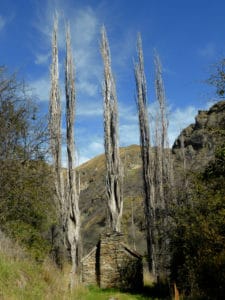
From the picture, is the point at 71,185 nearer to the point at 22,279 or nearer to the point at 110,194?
the point at 110,194

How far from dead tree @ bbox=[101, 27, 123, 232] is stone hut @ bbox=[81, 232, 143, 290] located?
86.2 inches

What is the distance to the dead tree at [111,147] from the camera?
22.8 meters

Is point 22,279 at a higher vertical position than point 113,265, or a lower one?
higher

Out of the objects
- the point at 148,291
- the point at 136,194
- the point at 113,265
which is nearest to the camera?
the point at 148,291

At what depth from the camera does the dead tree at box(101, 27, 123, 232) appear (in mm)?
22828

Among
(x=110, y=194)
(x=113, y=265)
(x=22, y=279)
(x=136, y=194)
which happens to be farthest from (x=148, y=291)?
(x=136, y=194)

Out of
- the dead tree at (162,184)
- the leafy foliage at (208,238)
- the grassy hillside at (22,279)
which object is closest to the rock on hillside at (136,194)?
the dead tree at (162,184)

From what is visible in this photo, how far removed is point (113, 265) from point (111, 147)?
7305 millimetres

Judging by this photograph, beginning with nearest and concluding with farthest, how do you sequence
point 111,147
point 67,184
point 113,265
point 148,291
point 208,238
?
point 208,238
point 148,291
point 113,265
point 67,184
point 111,147

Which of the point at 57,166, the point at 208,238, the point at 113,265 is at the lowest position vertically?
the point at 113,265

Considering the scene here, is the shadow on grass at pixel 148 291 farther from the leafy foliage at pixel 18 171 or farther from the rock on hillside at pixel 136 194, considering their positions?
the rock on hillside at pixel 136 194

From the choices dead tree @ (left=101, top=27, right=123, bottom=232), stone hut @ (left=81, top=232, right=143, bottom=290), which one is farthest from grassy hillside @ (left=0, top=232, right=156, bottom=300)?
dead tree @ (left=101, top=27, right=123, bottom=232)

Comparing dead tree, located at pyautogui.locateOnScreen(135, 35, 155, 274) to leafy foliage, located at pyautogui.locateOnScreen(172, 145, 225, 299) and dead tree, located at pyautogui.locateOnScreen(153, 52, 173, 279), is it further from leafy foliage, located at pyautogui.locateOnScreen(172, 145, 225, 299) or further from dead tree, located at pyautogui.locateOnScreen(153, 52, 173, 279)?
leafy foliage, located at pyautogui.locateOnScreen(172, 145, 225, 299)

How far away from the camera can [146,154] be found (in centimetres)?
2527
